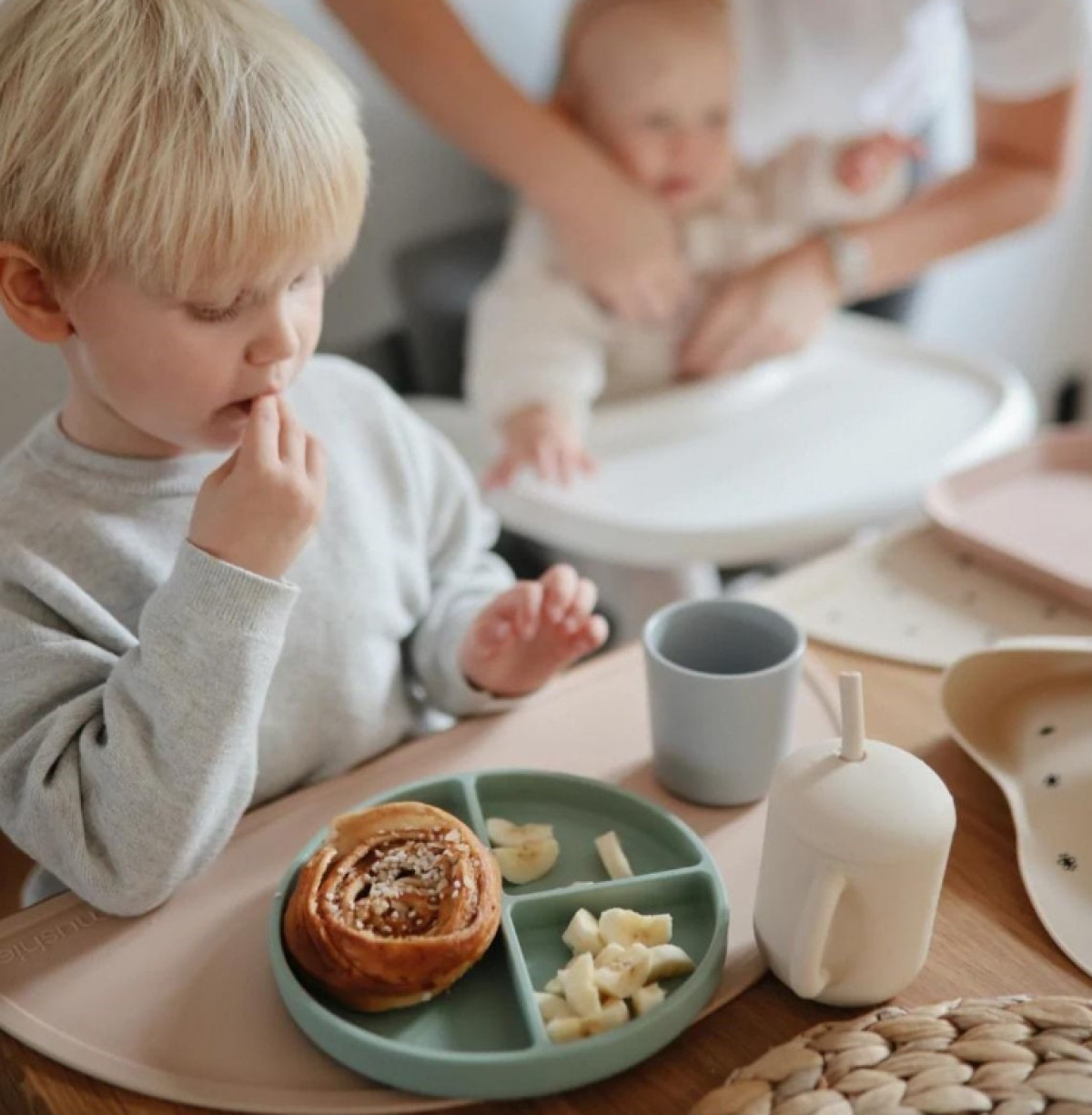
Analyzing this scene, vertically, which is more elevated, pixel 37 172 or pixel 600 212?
pixel 37 172

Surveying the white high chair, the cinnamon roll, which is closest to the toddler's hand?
the cinnamon roll

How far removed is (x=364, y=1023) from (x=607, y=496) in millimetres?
686

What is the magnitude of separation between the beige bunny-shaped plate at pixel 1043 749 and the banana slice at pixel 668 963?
0.20 metres

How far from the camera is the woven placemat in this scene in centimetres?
55

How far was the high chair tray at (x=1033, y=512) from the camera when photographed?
0.99 meters

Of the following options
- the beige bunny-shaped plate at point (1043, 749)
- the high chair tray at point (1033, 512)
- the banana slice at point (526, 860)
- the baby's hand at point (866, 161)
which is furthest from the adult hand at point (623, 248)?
the banana slice at point (526, 860)

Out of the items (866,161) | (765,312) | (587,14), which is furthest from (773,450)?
(587,14)

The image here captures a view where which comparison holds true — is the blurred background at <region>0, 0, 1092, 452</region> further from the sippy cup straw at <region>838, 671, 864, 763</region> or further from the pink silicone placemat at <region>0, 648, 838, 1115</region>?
the sippy cup straw at <region>838, 671, 864, 763</region>

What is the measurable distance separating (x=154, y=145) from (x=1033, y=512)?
74 cm

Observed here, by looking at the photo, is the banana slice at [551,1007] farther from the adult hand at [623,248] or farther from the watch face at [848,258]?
the watch face at [848,258]

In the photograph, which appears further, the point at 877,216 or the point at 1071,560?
the point at 877,216

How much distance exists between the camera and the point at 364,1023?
63 centimetres

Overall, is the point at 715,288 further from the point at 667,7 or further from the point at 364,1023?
the point at 364,1023

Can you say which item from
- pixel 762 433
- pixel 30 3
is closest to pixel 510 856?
pixel 30 3
